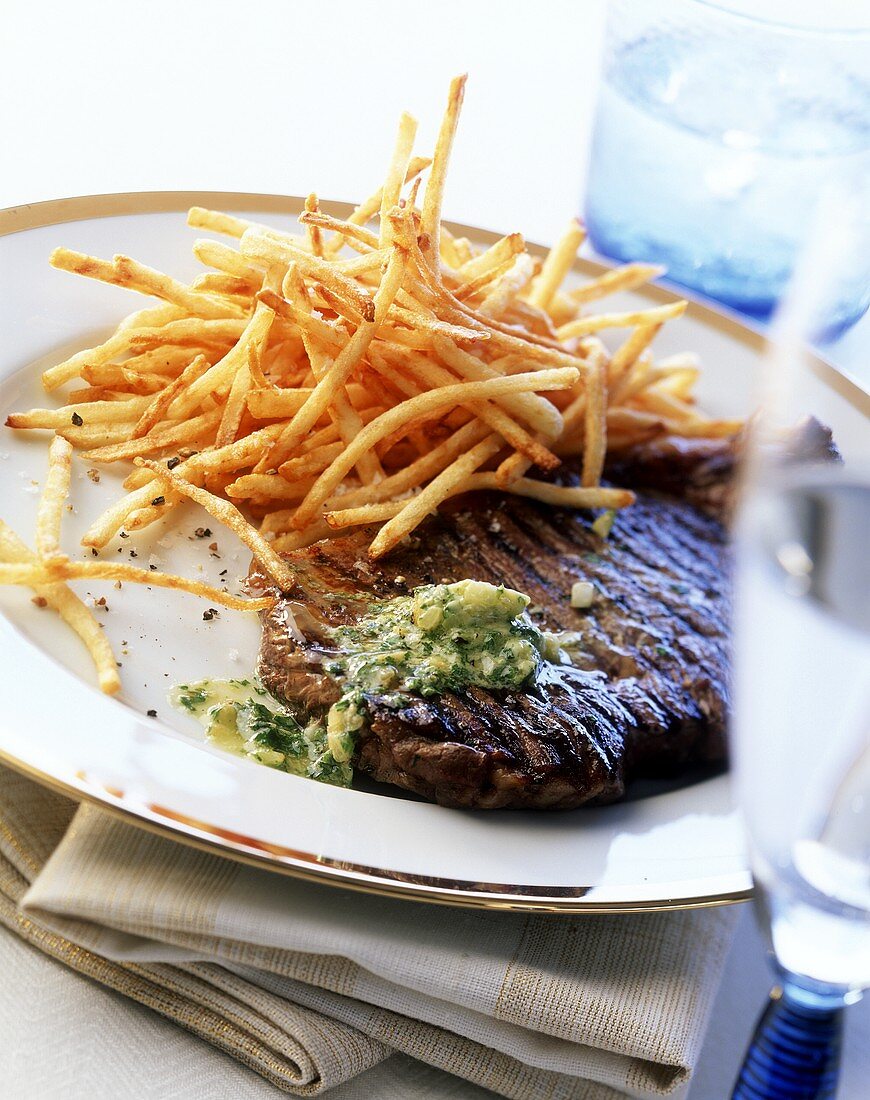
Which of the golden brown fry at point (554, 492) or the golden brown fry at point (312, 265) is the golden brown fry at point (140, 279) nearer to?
the golden brown fry at point (312, 265)

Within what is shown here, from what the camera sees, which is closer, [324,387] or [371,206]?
[324,387]

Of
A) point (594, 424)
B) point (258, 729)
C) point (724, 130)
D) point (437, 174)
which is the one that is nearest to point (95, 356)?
point (437, 174)

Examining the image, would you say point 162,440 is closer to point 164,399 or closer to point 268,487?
point 164,399

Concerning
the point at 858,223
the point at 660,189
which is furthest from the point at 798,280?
the point at 660,189

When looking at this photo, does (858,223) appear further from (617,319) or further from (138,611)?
(617,319)

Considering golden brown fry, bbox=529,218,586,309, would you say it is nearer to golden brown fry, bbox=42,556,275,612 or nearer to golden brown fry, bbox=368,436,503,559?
golden brown fry, bbox=368,436,503,559

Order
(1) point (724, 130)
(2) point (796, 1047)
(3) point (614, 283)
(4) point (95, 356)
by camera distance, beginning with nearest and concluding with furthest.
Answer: (2) point (796, 1047), (4) point (95, 356), (3) point (614, 283), (1) point (724, 130)

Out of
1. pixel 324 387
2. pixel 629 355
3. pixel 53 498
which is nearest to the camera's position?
pixel 53 498
